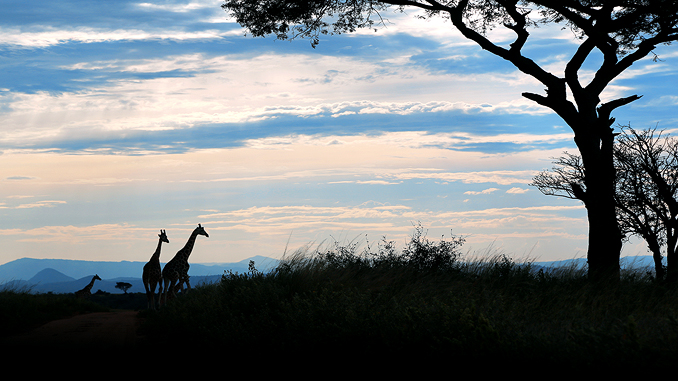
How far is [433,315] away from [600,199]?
34.0ft

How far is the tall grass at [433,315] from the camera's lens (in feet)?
21.5

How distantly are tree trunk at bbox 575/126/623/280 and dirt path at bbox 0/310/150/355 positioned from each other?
41.8 feet

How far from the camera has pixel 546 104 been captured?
1672cm

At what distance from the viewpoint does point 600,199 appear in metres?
15.9

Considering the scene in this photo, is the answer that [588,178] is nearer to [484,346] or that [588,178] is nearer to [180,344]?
[484,346]

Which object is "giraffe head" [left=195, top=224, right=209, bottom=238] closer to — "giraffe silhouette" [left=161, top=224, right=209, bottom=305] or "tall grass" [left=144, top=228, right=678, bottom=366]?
"giraffe silhouette" [left=161, top=224, right=209, bottom=305]

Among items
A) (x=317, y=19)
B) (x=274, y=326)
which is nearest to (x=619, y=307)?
(x=274, y=326)

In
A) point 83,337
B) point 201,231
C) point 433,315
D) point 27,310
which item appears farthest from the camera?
point 201,231

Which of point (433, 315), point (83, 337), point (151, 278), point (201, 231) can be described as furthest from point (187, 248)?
point (433, 315)

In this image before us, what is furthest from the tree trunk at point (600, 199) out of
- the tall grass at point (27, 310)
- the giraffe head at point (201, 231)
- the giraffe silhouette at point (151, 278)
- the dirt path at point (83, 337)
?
the tall grass at point (27, 310)

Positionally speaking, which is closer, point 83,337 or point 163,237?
point 83,337

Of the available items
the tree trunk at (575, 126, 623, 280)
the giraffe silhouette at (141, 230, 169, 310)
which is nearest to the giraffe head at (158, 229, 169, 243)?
the giraffe silhouette at (141, 230, 169, 310)

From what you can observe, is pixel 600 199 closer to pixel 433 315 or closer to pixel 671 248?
pixel 671 248

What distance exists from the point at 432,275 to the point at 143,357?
347 inches
